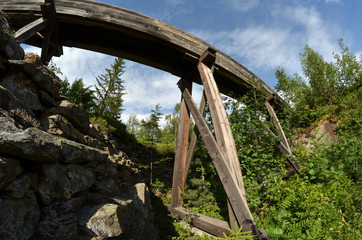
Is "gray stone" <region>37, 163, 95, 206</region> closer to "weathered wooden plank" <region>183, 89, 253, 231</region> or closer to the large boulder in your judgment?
the large boulder

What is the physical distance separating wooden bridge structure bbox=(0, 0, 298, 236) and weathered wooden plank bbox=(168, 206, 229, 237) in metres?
0.02

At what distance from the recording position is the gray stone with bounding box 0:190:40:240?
134cm

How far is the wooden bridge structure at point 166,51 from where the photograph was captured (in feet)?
10.1

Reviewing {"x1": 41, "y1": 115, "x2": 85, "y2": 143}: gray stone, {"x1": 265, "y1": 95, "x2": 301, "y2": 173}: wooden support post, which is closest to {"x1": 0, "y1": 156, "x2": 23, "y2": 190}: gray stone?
{"x1": 41, "y1": 115, "x2": 85, "y2": 143}: gray stone

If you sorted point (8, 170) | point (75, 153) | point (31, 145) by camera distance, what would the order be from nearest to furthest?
point (8, 170) < point (31, 145) < point (75, 153)

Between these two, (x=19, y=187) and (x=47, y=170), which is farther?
(x=47, y=170)

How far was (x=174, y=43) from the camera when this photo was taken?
3859mm

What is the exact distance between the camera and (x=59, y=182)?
190cm

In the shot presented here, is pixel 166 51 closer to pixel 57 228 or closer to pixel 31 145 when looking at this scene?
pixel 31 145

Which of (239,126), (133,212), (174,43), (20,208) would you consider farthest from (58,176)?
(239,126)

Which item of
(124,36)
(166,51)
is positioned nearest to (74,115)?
(124,36)

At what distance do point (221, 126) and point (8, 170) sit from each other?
2724mm

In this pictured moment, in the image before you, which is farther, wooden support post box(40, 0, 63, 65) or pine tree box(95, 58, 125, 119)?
pine tree box(95, 58, 125, 119)

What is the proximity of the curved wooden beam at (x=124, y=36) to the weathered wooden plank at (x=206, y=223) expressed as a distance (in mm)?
3132
